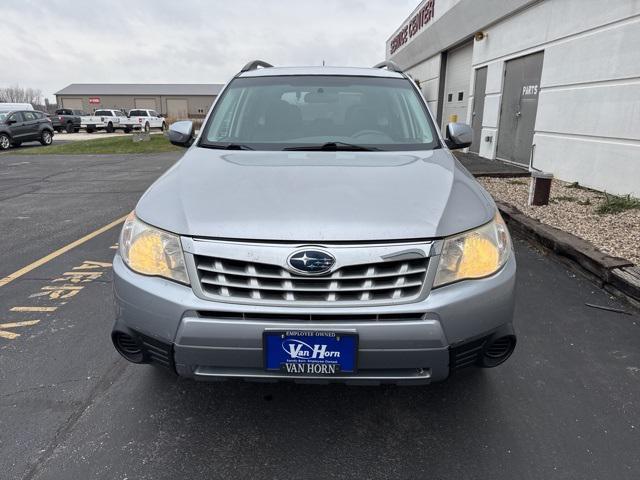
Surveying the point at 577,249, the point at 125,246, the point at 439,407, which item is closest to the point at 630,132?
the point at 577,249

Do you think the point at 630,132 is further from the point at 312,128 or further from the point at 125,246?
the point at 125,246

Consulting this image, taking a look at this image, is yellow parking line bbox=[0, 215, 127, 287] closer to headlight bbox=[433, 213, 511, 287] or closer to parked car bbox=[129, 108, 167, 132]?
headlight bbox=[433, 213, 511, 287]

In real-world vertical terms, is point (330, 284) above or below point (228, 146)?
below

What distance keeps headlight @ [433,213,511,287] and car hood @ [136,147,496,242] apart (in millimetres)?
53

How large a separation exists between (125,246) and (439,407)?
5.74 feet

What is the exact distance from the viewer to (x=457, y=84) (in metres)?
15.0

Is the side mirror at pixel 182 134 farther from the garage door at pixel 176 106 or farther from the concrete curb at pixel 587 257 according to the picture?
the garage door at pixel 176 106

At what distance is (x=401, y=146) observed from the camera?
294 centimetres

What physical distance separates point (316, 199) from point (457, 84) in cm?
1445

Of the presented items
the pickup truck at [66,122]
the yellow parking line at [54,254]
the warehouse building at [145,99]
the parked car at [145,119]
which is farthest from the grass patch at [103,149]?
the warehouse building at [145,99]

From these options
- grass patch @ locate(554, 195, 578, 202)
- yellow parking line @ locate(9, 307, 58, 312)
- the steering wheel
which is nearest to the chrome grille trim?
the steering wheel

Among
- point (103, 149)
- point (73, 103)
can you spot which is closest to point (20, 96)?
point (73, 103)

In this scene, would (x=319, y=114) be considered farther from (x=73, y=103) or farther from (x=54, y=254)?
(x=73, y=103)

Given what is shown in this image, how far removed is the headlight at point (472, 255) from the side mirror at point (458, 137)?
54.8 inches
